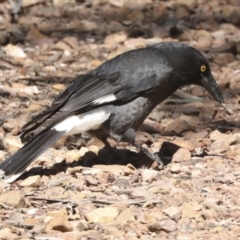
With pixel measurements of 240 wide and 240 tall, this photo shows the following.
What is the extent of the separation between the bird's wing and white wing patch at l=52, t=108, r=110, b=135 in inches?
1.6

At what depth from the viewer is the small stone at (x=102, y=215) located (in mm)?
4320

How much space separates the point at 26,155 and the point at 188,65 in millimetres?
1474

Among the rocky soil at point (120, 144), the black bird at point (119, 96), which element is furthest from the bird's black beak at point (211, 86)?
the rocky soil at point (120, 144)

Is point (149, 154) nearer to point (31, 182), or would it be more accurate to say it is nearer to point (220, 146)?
point (220, 146)

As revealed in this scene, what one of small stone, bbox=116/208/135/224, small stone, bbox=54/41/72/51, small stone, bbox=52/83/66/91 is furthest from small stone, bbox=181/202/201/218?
small stone, bbox=54/41/72/51

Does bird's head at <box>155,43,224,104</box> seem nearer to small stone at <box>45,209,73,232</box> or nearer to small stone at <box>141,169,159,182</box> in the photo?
small stone at <box>141,169,159,182</box>

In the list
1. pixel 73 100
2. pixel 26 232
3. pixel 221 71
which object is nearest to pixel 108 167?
pixel 73 100

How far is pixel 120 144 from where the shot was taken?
6.10 meters

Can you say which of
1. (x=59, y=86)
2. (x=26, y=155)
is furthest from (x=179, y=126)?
(x=26, y=155)

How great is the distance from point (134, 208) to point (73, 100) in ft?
3.78

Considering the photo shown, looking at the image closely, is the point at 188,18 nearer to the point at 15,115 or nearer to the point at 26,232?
the point at 15,115

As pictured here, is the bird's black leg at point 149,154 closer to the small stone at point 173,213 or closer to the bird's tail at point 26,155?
the bird's tail at point 26,155

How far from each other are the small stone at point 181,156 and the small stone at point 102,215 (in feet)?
4.14

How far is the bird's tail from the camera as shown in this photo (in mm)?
5012
